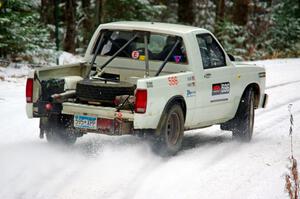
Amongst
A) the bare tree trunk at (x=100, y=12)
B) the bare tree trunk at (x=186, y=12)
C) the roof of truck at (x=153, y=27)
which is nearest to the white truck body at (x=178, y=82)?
the roof of truck at (x=153, y=27)

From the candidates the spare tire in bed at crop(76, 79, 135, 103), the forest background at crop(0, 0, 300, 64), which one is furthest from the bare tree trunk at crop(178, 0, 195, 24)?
the spare tire in bed at crop(76, 79, 135, 103)

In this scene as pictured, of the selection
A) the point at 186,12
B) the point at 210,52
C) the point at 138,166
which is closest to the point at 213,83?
the point at 210,52

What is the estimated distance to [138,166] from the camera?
30.2ft

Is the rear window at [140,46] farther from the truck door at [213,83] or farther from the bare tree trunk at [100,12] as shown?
the bare tree trunk at [100,12]

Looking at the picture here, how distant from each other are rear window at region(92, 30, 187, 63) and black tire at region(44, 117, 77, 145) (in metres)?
1.58

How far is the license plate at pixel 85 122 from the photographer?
31.3ft

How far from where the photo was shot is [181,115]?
1001 cm

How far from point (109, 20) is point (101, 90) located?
16.5 metres

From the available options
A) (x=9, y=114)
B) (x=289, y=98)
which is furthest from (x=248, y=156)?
(x=289, y=98)

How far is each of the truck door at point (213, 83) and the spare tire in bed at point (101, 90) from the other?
119 cm

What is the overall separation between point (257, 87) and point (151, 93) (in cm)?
346

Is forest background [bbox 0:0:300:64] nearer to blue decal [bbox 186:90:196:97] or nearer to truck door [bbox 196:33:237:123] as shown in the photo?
truck door [bbox 196:33:237:123]

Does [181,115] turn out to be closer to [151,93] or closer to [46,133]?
[151,93]

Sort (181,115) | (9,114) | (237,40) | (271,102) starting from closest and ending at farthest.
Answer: (181,115)
(9,114)
(271,102)
(237,40)
